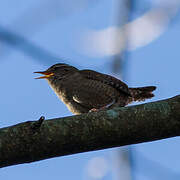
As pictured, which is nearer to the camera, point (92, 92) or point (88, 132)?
point (88, 132)

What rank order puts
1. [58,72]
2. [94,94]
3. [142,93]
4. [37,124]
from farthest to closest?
[58,72]
[142,93]
[94,94]
[37,124]

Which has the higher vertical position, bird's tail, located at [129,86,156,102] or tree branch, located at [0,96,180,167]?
bird's tail, located at [129,86,156,102]

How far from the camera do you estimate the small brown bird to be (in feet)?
17.4

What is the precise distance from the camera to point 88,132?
2688mm

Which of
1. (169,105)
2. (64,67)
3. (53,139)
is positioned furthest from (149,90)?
(53,139)

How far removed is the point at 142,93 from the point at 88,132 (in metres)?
3.07

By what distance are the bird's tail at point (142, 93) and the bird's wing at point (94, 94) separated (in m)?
0.29

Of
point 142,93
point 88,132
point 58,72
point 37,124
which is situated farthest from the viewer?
point 58,72

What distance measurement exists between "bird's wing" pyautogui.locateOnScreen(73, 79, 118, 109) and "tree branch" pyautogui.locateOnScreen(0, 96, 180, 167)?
8.10ft

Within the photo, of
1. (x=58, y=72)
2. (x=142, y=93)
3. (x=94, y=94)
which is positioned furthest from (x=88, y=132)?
(x=58, y=72)

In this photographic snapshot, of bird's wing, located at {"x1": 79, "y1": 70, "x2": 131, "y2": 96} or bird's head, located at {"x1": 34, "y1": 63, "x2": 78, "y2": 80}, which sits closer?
bird's wing, located at {"x1": 79, "y1": 70, "x2": 131, "y2": 96}

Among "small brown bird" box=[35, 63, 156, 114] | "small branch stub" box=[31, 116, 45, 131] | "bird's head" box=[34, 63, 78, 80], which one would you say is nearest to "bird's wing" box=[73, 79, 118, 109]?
"small brown bird" box=[35, 63, 156, 114]

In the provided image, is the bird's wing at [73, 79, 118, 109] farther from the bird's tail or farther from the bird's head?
the bird's head

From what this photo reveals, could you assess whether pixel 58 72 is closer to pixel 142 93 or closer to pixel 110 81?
pixel 110 81
